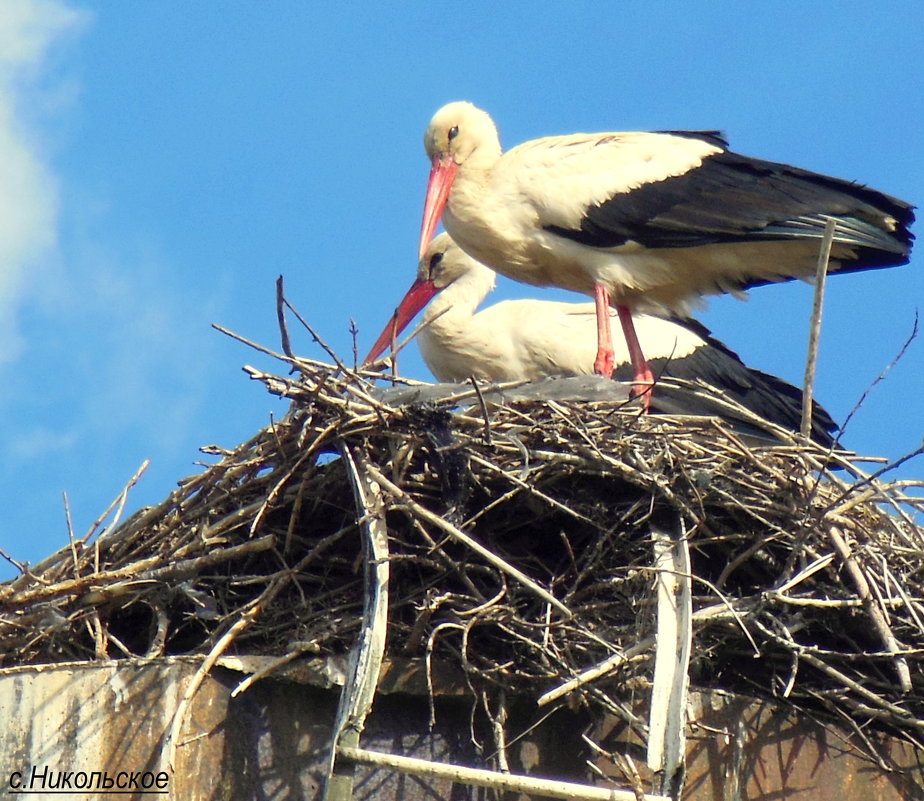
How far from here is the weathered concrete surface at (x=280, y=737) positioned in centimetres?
443

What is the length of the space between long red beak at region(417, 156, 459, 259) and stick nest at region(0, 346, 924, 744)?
1867mm

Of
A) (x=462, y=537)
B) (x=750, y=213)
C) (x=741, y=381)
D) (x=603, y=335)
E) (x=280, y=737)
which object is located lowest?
(x=280, y=737)

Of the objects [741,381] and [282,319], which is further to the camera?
[741,381]

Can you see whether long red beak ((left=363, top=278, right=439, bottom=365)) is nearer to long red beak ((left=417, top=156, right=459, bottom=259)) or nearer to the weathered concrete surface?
long red beak ((left=417, top=156, right=459, bottom=259))

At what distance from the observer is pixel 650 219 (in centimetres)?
644

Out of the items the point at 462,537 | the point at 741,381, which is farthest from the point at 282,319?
the point at 741,381

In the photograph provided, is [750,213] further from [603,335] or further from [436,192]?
[436,192]

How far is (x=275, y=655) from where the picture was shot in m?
4.69

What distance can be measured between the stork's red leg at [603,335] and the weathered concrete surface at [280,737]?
2014 mm

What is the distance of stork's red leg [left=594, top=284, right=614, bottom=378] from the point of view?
6.52 metres

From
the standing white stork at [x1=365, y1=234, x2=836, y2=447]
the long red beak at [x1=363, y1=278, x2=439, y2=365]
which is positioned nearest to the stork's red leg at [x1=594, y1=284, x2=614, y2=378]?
the standing white stork at [x1=365, y1=234, x2=836, y2=447]

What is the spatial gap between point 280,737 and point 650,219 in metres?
2.87

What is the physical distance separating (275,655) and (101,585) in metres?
0.64

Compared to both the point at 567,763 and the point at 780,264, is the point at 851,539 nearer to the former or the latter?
the point at 567,763
